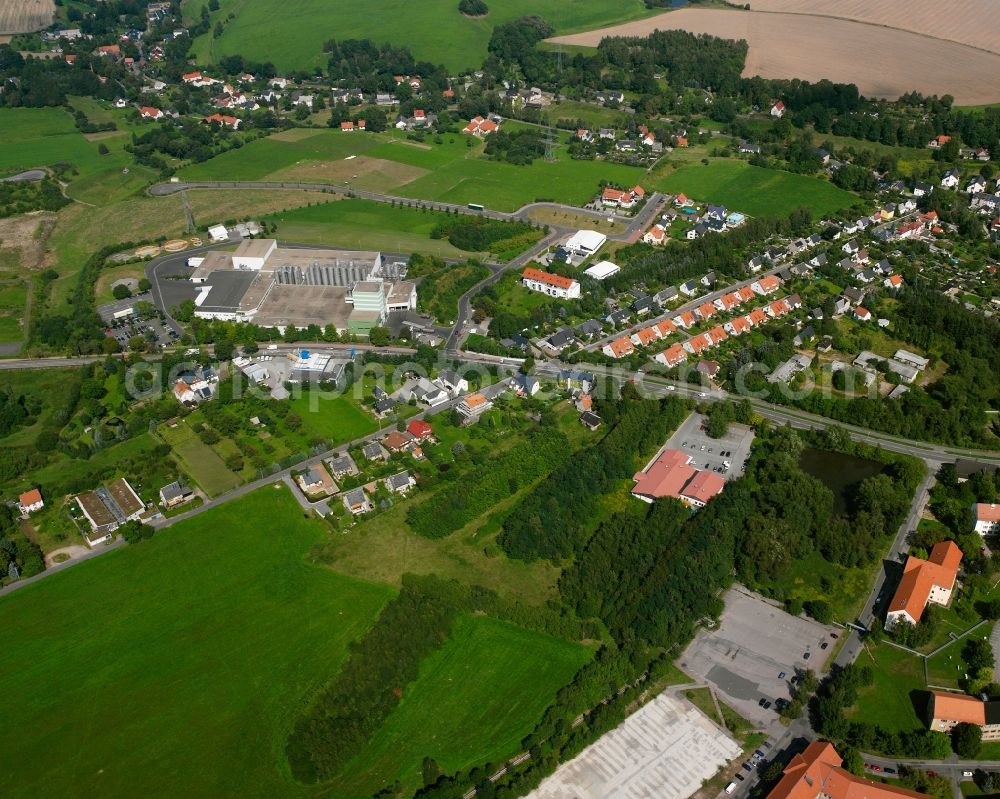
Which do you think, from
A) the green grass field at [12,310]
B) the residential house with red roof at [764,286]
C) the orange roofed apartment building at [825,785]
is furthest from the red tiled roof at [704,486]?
the green grass field at [12,310]

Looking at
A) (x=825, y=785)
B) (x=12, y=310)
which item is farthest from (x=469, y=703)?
(x=12, y=310)

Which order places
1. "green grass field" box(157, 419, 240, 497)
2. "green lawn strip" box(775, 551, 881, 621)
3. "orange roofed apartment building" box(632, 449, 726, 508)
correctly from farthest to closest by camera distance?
"green grass field" box(157, 419, 240, 497) < "orange roofed apartment building" box(632, 449, 726, 508) < "green lawn strip" box(775, 551, 881, 621)

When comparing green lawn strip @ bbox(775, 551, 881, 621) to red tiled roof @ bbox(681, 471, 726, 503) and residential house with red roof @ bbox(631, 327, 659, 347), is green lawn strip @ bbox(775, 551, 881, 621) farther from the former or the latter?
residential house with red roof @ bbox(631, 327, 659, 347)

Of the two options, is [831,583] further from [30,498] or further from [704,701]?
[30,498]

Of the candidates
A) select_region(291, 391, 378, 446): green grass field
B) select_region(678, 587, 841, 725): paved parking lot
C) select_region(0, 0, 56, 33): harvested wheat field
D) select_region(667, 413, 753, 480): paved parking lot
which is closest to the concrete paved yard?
select_region(678, 587, 841, 725): paved parking lot

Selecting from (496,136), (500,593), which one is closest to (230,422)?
(500,593)

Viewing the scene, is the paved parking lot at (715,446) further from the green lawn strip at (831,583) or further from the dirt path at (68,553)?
the dirt path at (68,553)
